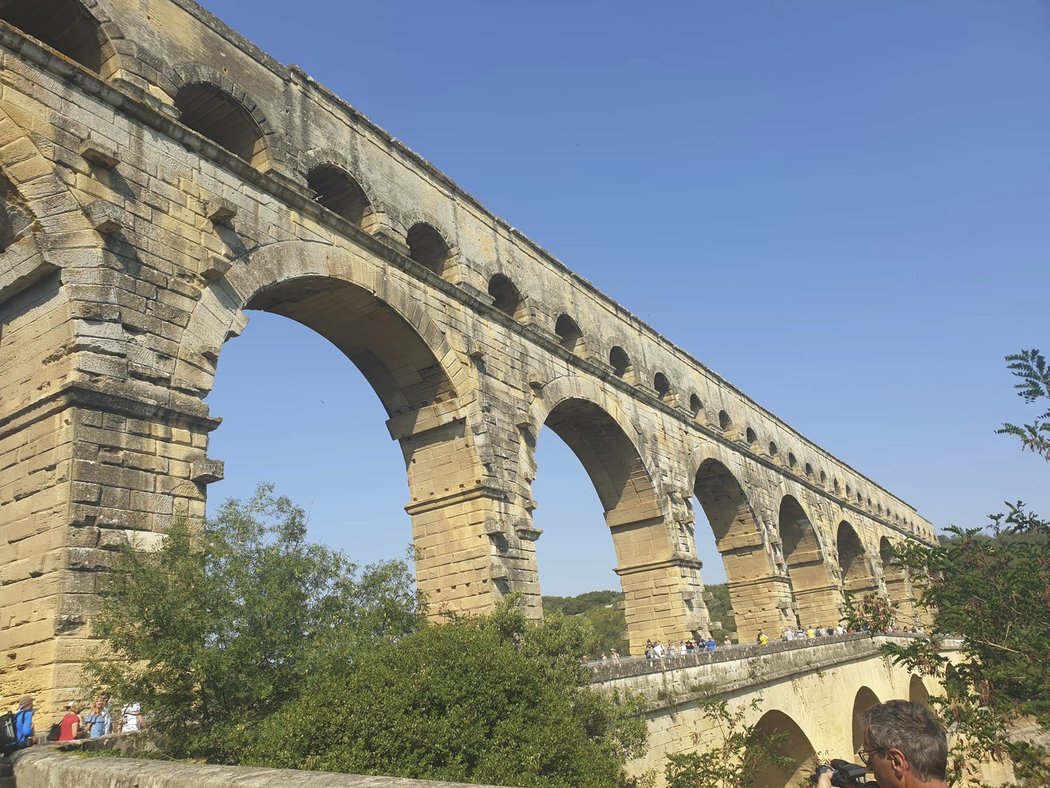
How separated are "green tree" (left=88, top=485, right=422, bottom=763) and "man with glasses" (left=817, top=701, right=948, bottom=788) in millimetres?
5466

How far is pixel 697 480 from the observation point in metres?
24.9

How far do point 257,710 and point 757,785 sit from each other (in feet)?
40.3

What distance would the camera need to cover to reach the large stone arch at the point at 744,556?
79.1 feet

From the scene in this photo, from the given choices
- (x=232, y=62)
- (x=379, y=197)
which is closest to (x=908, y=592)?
(x=379, y=197)

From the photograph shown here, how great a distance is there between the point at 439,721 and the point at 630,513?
1298 cm

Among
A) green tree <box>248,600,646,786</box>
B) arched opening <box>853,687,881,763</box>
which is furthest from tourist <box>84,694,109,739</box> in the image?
arched opening <box>853,687,881,763</box>

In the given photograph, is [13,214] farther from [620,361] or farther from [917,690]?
[917,690]

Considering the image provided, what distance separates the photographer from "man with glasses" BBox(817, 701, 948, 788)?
243cm

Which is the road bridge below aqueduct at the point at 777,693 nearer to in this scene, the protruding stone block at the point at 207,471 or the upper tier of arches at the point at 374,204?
the protruding stone block at the point at 207,471

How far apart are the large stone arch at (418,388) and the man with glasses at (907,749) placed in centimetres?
976

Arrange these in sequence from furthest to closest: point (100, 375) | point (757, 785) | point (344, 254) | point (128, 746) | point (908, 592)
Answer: point (908, 592), point (757, 785), point (344, 254), point (100, 375), point (128, 746)

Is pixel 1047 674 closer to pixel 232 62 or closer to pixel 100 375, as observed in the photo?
pixel 100 375

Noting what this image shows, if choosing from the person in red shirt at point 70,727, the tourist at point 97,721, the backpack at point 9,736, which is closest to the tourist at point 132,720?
the tourist at point 97,721

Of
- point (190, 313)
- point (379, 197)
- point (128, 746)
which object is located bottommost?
point (128, 746)
